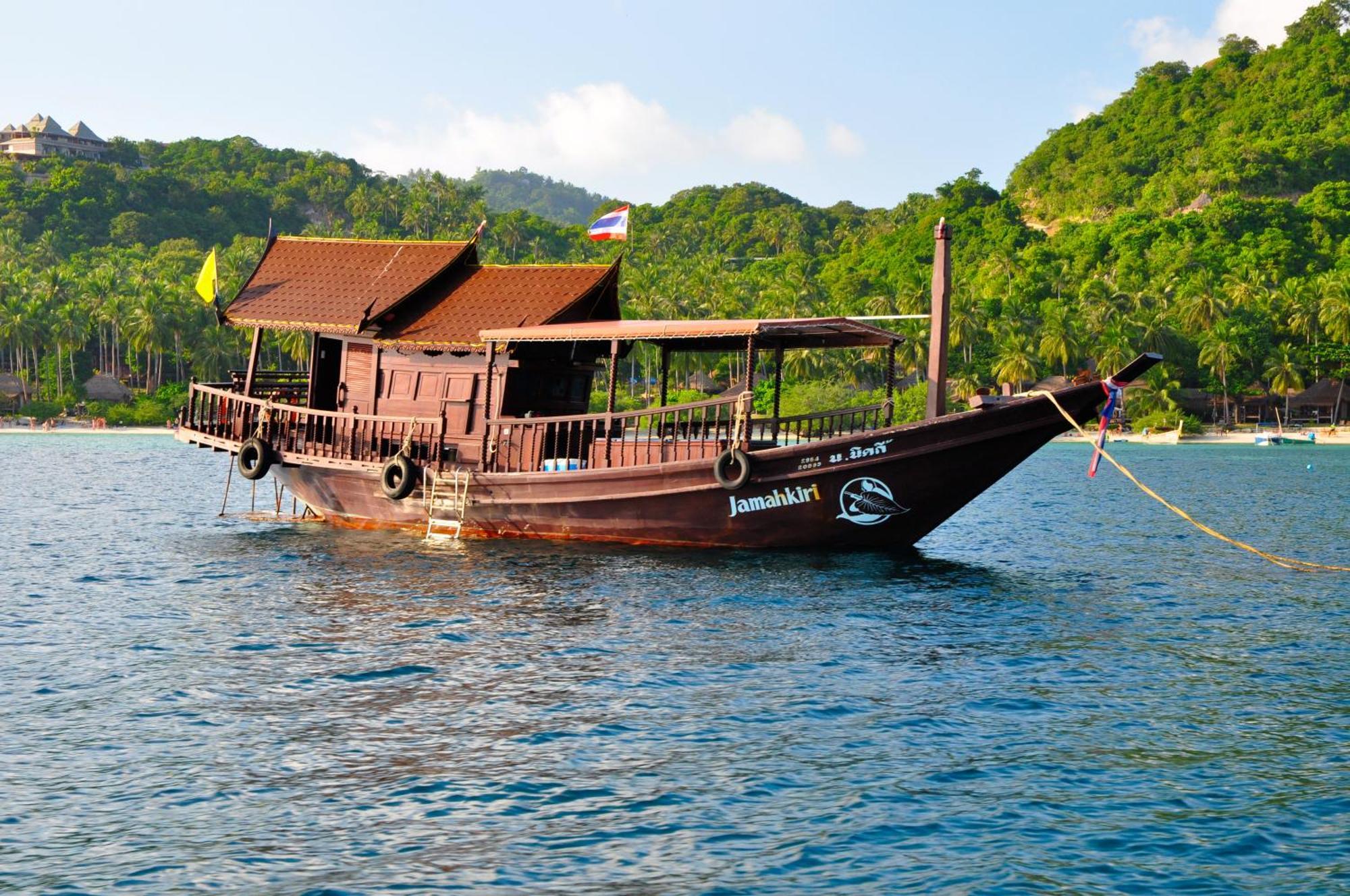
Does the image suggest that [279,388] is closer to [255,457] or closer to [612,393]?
[255,457]

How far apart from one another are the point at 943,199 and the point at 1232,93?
42171mm

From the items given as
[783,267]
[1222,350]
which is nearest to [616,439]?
[1222,350]

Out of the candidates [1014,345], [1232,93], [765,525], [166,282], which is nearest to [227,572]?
[765,525]

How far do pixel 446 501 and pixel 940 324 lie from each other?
908 cm

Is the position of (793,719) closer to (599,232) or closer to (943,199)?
(599,232)

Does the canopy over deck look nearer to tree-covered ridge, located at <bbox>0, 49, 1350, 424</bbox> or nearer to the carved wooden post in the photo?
the carved wooden post

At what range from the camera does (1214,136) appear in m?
138

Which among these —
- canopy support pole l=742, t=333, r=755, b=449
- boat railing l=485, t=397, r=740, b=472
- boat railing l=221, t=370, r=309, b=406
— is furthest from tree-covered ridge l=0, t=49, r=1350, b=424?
canopy support pole l=742, t=333, r=755, b=449

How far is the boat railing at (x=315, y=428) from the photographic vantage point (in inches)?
894

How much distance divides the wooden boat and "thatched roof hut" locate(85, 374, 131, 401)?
61.2 meters

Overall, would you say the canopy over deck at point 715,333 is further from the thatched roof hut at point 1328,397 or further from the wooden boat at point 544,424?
the thatched roof hut at point 1328,397

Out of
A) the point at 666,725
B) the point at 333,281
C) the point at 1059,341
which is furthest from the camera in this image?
the point at 1059,341

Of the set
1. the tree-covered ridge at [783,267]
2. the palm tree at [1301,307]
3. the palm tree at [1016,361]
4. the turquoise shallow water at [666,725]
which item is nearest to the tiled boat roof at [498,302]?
the turquoise shallow water at [666,725]

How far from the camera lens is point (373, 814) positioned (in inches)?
358
